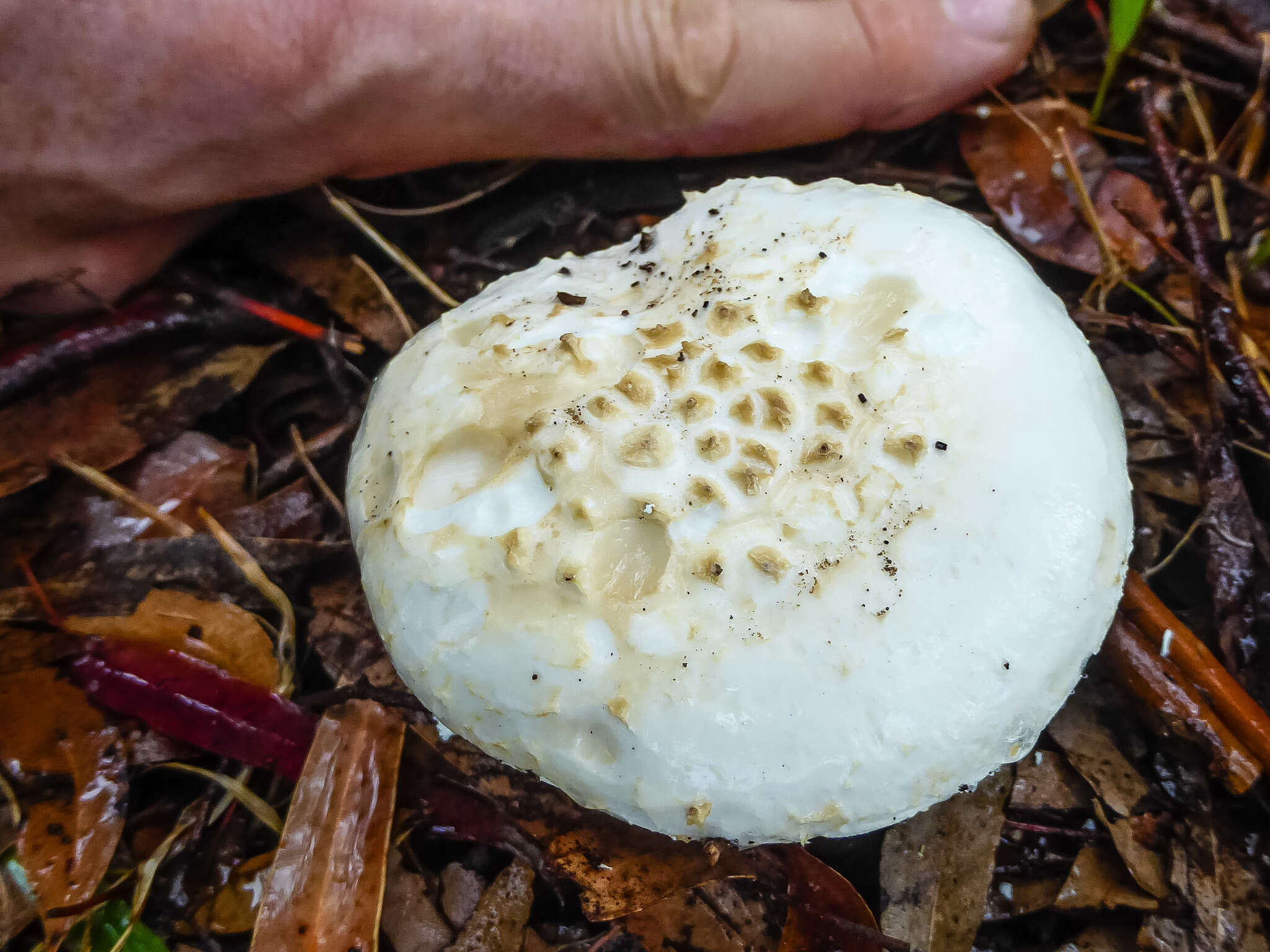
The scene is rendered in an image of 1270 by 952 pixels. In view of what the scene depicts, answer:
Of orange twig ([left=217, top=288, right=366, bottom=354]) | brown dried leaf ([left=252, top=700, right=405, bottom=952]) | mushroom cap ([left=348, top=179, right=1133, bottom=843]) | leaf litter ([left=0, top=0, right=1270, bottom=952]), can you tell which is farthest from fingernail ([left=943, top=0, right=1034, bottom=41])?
brown dried leaf ([left=252, top=700, right=405, bottom=952])

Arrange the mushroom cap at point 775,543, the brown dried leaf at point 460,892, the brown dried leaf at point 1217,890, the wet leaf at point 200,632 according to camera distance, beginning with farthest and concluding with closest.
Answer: the wet leaf at point 200,632 → the brown dried leaf at point 460,892 → the brown dried leaf at point 1217,890 → the mushroom cap at point 775,543

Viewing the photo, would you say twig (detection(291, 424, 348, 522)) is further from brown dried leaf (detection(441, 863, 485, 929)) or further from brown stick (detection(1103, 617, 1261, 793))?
brown stick (detection(1103, 617, 1261, 793))

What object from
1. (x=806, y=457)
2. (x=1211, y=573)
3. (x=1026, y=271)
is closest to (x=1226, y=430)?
(x=1211, y=573)

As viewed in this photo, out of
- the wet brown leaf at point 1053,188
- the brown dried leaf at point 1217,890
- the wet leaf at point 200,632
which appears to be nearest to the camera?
the brown dried leaf at point 1217,890

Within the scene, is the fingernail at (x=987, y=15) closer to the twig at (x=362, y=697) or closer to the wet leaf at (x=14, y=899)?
the twig at (x=362, y=697)

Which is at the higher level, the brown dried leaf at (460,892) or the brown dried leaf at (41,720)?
the brown dried leaf at (41,720)

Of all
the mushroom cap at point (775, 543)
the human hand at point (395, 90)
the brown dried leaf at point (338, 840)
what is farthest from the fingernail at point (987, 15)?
the brown dried leaf at point (338, 840)

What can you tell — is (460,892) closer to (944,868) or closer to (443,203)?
(944,868)
